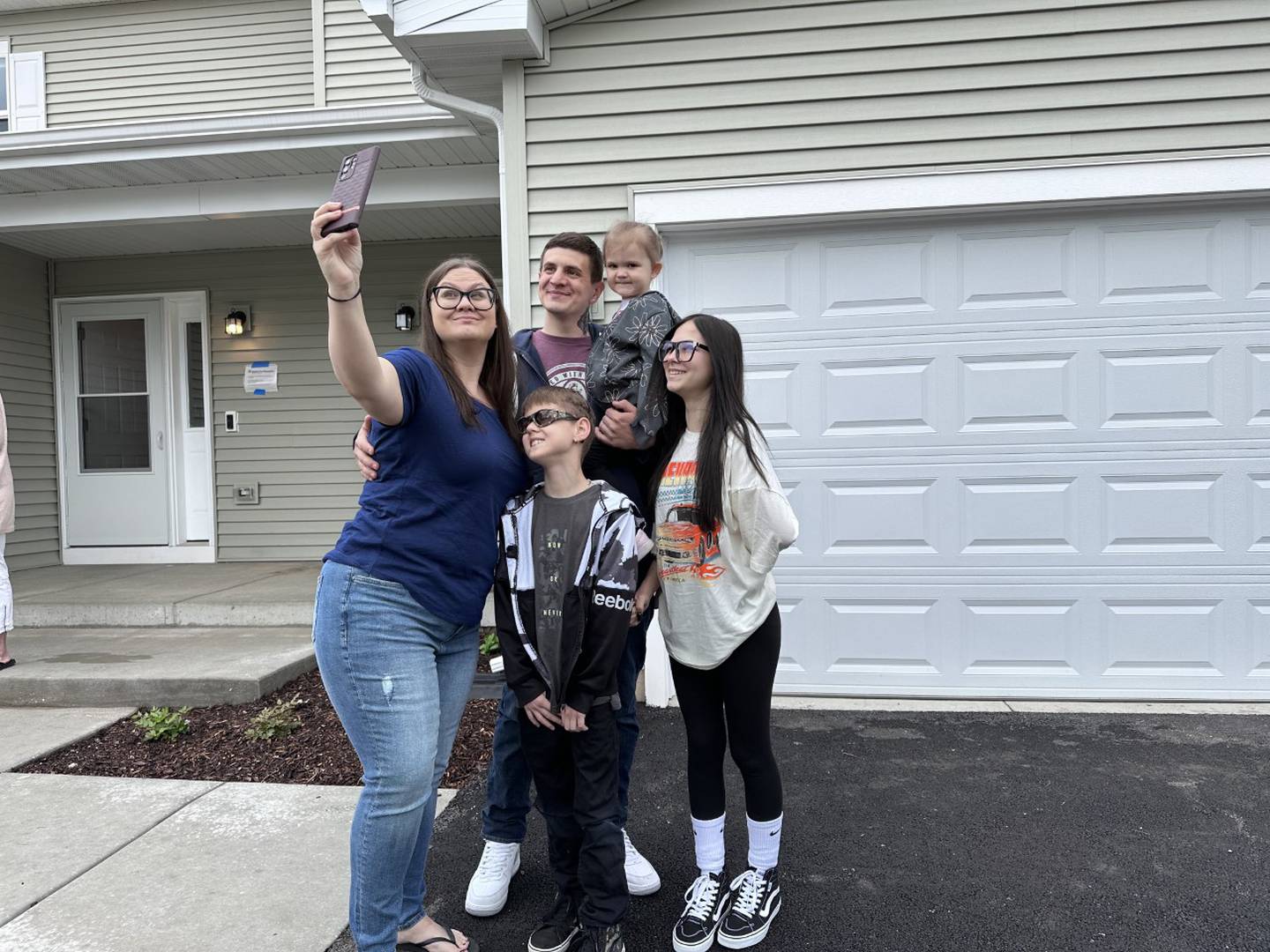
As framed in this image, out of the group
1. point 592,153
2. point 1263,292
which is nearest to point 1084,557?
point 1263,292

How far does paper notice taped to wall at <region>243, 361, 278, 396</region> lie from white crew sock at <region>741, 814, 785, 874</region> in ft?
19.8

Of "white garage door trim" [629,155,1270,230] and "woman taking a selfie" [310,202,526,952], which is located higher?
"white garage door trim" [629,155,1270,230]

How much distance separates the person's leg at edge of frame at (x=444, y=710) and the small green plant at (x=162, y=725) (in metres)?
2.19

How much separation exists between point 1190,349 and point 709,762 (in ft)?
10.4

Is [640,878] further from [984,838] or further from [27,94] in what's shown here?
[27,94]

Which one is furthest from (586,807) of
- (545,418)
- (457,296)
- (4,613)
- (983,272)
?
(4,613)

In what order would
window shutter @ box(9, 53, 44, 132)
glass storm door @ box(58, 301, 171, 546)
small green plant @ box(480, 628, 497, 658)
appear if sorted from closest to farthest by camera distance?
1. small green plant @ box(480, 628, 497, 658)
2. glass storm door @ box(58, 301, 171, 546)
3. window shutter @ box(9, 53, 44, 132)

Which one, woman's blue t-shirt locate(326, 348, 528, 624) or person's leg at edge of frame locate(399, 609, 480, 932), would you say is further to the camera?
person's leg at edge of frame locate(399, 609, 480, 932)

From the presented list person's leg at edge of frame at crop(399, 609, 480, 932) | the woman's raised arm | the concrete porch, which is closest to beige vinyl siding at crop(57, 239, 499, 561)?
the concrete porch

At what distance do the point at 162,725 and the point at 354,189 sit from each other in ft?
10.0

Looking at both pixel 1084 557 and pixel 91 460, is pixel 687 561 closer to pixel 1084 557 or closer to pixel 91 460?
pixel 1084 557

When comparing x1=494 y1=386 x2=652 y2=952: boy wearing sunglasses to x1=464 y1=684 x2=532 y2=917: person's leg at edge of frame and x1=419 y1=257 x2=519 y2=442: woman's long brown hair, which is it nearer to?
x1=419 y1=257 x2=519 y2=442: woman's long brown hair

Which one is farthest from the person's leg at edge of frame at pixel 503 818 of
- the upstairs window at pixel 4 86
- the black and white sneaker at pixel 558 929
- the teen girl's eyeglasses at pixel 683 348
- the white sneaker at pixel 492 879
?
the upstairs window at pixel 4 86

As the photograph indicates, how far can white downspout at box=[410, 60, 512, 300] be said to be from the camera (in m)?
4.00
